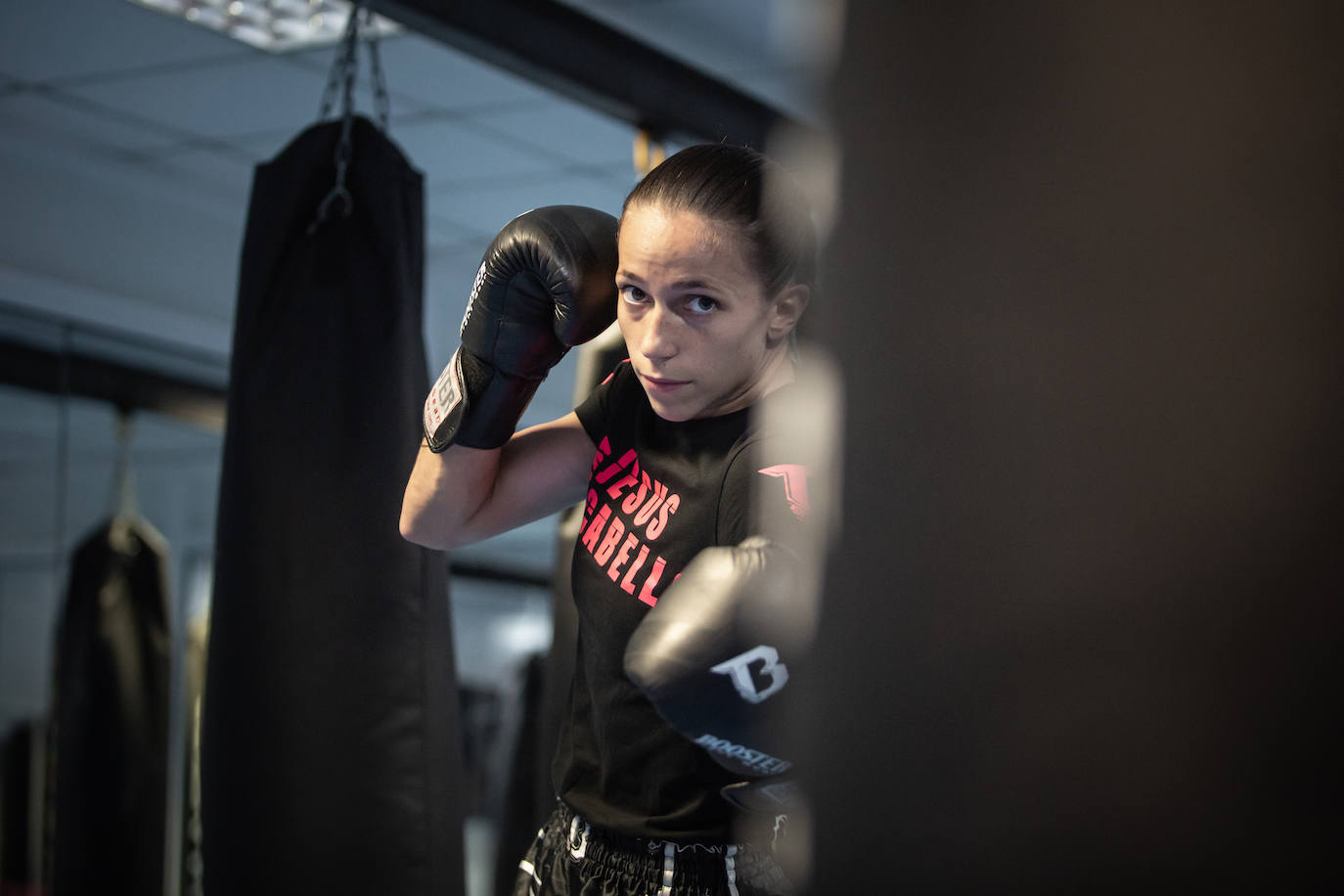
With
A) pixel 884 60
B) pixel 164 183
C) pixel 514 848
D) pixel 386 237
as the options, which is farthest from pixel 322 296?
pixel 164 183

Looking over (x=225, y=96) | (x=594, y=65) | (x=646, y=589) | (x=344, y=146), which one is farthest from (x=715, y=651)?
(x=225, y=96)

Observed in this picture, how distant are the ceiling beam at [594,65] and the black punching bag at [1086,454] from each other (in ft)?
5.29

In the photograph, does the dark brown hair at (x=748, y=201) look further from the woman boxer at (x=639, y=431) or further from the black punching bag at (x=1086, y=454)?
the black punching bag at (x=1086, y=454)

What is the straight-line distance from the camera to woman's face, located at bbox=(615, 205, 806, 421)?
111 cm

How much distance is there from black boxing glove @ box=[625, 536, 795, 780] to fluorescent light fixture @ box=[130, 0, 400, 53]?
2.85 metres

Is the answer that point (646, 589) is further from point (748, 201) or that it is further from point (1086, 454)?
point (1086, 454)

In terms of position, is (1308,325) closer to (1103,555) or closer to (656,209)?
→ (1103,555)

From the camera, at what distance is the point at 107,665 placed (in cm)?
388

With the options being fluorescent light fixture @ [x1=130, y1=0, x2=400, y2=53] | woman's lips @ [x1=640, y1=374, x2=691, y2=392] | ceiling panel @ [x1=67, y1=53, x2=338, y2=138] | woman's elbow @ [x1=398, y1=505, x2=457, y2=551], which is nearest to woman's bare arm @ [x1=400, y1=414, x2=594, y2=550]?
woman's elbow @ [x1=398, y1=505, x2=457, y2=551]

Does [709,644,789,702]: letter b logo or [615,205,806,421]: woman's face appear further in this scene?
[615,205,806,421]: woman's face

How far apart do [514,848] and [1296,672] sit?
373cm

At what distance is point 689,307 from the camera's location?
44.5 inches

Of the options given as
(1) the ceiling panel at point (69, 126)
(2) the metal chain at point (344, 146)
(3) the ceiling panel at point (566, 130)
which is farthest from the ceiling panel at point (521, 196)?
(2) the metal chain at point (344, 146)

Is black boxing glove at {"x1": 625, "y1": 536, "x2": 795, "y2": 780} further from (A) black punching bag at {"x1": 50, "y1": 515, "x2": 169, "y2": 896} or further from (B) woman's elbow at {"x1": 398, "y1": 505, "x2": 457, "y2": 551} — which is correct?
(A) black punching bag at {"x1": 50, "y1": 515, "x2": 169, "y2": 896}
